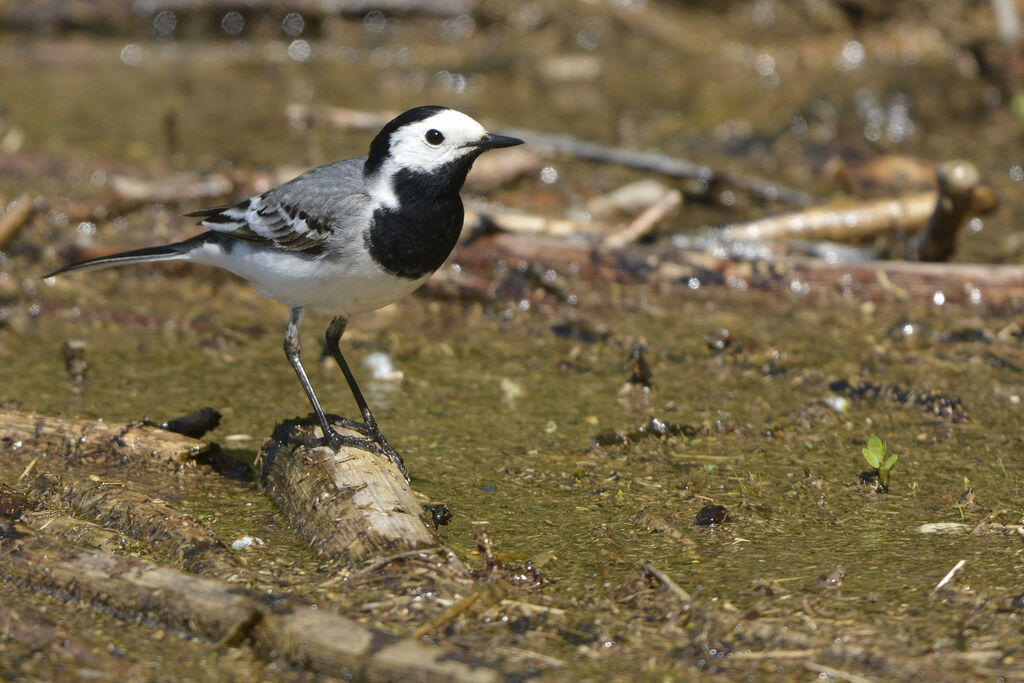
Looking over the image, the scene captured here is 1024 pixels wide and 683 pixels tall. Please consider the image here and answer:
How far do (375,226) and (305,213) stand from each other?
0.40 metres

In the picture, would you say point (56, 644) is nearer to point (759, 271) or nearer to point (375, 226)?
point (375, 226)

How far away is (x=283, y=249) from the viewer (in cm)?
486

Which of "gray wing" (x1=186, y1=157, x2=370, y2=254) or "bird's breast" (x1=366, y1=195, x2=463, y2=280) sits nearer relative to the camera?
"bird's breast" (x1=366, y1=195, x2=463, y2=280)

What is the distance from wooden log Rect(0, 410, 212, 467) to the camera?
4.60m

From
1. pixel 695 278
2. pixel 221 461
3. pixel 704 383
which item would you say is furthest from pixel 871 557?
pixel 695 278

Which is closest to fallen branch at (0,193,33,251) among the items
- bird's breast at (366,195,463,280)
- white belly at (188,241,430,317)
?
white belly at (188,241,430,317)

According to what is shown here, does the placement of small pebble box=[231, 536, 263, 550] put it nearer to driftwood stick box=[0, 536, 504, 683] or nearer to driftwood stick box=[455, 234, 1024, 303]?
driftwood stick box=[0, 536, 504, 683]

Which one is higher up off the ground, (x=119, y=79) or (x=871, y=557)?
(x=119, y=79)

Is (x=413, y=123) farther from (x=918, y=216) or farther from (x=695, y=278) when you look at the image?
(x=918, y=216)

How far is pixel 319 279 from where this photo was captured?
15.4ft

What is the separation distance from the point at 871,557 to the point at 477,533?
4.26ft

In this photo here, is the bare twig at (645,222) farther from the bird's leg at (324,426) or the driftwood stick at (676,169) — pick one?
the bird's leg at (324,426)

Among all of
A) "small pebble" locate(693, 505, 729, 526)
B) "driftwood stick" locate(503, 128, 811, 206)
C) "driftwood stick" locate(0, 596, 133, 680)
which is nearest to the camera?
"driftwood stick" locate(0, 596, 133, 680)

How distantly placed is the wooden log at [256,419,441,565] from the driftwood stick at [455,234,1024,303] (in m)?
2.81
